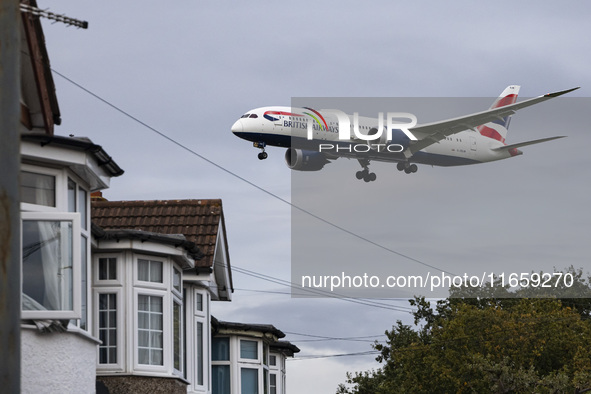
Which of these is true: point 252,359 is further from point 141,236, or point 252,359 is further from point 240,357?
point 141,236

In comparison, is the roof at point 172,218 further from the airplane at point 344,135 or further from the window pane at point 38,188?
the airplane at point 344,135

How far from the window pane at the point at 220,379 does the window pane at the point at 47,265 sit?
15806 millimetres

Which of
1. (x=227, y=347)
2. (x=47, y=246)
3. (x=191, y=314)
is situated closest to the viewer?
(x=47, y=246)

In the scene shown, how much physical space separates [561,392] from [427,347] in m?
10.9

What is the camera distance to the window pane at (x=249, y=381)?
103 ft

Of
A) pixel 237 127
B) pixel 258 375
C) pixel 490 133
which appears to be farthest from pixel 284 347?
pixel 490 133

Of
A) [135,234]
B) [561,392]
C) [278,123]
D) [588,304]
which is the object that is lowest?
[561,392]

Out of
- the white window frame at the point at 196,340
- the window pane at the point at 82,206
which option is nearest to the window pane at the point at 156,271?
the window pane at the point at 82,206

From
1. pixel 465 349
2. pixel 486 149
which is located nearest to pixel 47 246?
pixel 465 349

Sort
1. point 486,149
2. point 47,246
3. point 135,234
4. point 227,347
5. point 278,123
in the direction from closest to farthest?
point 47,246 → point 135,234 → point 227,347 → point 278,123 → point 486,149

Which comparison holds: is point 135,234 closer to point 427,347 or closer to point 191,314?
point 191,314

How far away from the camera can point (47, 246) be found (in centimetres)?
1535

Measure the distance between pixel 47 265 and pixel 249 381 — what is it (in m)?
17.1

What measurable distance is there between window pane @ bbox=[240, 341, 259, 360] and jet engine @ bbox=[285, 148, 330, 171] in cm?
1096
